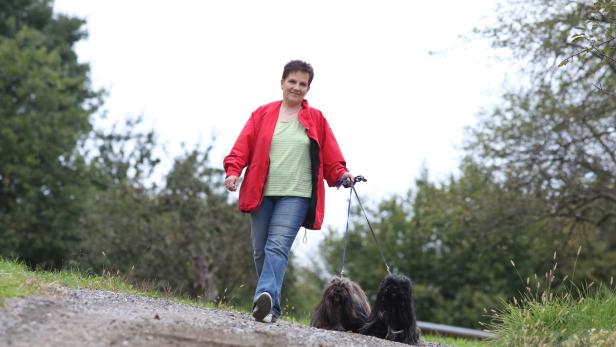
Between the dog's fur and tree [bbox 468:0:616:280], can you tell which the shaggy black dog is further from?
tree [bbox 468:0:616:280]

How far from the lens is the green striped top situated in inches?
285

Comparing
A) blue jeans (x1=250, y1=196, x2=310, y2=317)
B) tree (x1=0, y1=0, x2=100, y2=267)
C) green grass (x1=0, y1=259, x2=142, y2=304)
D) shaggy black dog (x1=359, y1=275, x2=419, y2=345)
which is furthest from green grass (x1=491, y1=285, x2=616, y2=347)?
tree (x1=0, y1=0, x2=100, y2=267)

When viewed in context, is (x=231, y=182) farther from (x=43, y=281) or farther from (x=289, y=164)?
(x=43, y=281)

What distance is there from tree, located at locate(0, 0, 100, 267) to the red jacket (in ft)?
65.1

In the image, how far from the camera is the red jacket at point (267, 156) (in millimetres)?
7211

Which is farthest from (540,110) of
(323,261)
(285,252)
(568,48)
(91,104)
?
(91,104)

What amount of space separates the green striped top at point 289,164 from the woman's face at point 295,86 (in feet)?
0.84

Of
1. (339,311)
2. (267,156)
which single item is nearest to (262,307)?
(267,156)

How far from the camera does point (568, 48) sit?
51.4 feet

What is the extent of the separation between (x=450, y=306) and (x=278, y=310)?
72.6 feet

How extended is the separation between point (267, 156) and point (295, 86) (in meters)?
0.65

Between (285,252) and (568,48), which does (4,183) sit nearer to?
(568,48)

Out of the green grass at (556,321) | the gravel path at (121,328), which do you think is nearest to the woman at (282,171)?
the gravel path at (121,328)

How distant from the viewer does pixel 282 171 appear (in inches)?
286
